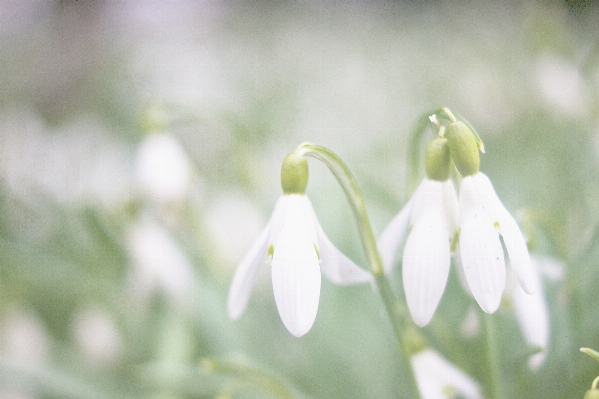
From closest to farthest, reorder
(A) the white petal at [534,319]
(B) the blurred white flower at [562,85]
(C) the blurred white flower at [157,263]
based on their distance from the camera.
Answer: (A) the white petal at [534,319]
(C) the blurred white flower at [157,263]
(B) the blurred white flower at [562,85]

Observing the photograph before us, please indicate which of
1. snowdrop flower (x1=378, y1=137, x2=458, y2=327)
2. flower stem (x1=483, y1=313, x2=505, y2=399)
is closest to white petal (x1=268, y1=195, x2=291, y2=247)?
snowdrop flower (x1=378, y1=137, x2=458, y2=327)

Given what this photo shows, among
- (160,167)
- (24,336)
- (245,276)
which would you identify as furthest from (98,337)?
(245,276)

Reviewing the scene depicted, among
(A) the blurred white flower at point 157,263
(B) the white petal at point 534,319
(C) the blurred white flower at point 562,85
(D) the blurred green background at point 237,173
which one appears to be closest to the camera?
(B) the white petal at point 534,319

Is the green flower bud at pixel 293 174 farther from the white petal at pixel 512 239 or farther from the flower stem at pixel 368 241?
the white petal at pixel 512 239

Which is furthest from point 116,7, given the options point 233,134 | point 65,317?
point 65,317

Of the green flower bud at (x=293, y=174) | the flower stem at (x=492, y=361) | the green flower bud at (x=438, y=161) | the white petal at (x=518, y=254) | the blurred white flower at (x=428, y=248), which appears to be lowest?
the flower stem at (x=492, y=361)

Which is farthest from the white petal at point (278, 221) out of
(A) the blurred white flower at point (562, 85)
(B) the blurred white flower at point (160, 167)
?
(A) the blurred white flower at point (562, 85)

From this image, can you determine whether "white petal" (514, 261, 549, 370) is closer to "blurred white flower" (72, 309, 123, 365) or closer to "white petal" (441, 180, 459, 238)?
"white petal" (441, 180, 459, 238)

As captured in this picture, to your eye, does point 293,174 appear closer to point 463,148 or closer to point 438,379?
point 463,148

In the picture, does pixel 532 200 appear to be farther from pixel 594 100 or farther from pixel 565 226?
pixel 594 100
